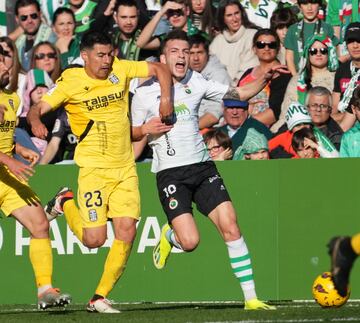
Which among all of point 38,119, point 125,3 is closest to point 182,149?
point 38,119

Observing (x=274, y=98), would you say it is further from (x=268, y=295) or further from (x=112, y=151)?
(x=112, y=151)

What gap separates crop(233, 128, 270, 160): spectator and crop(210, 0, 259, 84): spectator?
1599mm

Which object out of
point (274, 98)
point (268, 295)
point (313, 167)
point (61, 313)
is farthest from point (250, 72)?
point (61, 313)

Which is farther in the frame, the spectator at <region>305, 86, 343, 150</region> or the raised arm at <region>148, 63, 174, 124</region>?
the spectator at <region>305, 86, 343, 150</region>

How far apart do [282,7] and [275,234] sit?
13.3 feet

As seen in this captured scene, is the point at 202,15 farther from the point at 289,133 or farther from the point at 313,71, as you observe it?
the point at 289,133

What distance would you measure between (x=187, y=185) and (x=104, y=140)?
94 cm

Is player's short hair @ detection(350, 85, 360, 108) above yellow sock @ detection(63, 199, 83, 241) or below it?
above

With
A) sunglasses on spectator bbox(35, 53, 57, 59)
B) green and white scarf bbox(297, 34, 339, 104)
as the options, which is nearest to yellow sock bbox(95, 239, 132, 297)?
green and white scarf bbox(297, 34, 339, 104)

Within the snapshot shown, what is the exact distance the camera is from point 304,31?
631 inches

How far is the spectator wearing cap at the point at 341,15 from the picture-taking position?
53.0 feet

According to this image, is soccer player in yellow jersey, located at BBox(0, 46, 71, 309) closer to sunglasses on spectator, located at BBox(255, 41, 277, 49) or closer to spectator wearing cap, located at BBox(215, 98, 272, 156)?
spectator wearing cap, located at BBox(215, 98, 272, 156)

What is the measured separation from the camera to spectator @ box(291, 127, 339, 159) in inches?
567

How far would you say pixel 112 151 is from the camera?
12.0 m
